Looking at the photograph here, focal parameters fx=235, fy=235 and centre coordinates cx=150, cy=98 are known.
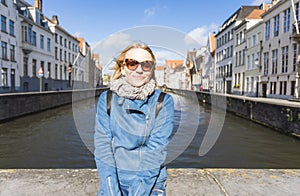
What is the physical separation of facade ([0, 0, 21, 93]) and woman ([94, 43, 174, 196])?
26479 mm

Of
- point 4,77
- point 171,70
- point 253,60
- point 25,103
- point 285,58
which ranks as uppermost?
point 253,60

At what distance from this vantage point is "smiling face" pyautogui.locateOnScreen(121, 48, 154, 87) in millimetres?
1849

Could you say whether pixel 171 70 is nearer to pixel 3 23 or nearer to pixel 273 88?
pixel 273 88

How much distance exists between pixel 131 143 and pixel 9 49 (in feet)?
98.4

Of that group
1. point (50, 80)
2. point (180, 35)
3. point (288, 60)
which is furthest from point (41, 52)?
point (180, 35)

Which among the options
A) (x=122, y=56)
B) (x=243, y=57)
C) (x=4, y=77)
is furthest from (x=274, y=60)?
(x=4, y=77)

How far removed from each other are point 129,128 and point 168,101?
0.36 metres

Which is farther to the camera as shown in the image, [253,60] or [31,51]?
[253,60]

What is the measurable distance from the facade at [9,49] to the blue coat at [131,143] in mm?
26479

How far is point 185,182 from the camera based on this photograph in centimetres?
241

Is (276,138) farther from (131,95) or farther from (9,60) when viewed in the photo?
(9,60)

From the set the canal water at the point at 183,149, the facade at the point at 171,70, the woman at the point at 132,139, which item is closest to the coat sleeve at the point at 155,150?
the woman at the point at 132,139

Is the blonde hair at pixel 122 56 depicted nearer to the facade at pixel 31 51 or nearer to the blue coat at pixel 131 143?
the blue coat at pixel 131 143

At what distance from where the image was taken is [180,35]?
3.14 metres
